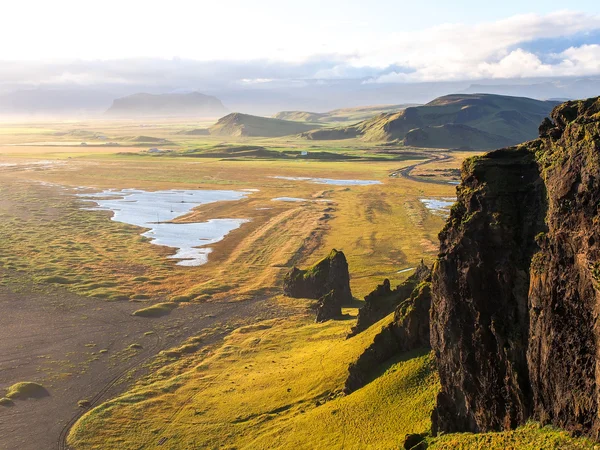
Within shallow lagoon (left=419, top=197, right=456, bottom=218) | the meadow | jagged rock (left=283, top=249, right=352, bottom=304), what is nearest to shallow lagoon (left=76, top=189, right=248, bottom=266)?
the meadow

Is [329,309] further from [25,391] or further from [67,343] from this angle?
[25,391]

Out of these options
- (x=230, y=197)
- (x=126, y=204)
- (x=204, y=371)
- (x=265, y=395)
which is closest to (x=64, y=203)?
(x=126, y=204)

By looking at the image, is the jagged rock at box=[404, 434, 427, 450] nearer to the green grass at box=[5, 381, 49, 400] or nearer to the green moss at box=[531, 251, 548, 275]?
the green moss at box=[531, 251, 548, 275]

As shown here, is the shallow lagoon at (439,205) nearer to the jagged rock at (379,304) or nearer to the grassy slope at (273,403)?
the grassy slope at (273,403)

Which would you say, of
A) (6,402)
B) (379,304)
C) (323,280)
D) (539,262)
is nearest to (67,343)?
(6,402)

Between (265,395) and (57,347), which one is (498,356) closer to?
(265,395)

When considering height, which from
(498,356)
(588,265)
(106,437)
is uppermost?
(588,265)
